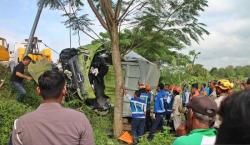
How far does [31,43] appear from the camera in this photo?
16.6m

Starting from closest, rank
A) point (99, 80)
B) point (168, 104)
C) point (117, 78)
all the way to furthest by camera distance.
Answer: point (117, 78) < point (168, 104) < point (99, 80)

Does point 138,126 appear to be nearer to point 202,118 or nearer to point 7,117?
point 7,117

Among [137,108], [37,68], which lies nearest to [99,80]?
[37,68]

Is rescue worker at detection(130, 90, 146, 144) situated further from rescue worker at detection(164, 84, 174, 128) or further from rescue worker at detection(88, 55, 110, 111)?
rescue worker at detection(88, 55, 110, 111)

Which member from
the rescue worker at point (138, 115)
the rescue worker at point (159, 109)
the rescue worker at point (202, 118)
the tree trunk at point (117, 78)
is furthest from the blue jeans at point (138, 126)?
the rescue worker at point (202, 118)

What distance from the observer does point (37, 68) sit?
43.7 feet

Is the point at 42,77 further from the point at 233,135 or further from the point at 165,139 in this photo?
the point at 165,139

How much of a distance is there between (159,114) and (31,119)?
10.5 meters

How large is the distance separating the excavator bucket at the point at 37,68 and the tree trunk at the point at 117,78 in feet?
7.53

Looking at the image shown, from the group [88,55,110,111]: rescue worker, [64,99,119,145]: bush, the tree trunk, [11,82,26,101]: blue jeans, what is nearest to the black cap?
[64,99,119,145]: bush

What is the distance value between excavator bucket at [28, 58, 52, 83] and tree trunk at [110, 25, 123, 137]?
90.3 inches

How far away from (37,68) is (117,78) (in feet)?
8.92

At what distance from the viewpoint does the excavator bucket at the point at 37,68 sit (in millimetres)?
13180

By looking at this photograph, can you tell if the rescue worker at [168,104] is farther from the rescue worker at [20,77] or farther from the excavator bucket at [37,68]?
the rescue worker at [20,77]
